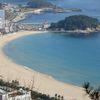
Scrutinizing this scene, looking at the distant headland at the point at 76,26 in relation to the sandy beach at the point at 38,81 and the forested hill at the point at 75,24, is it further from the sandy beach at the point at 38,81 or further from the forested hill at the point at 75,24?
the sandy beach at the point at 38,81

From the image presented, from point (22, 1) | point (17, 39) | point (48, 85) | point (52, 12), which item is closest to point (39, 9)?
point (52, 12)

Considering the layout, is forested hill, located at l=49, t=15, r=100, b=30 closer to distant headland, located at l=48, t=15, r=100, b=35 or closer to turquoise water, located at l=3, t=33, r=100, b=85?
distant headland, located at l=48, t=15, r=100, b=35

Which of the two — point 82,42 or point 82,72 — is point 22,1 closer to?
point 82,42

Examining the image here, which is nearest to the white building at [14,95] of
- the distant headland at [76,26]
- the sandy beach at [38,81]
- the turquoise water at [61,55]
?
the sandy beach at [38,81]

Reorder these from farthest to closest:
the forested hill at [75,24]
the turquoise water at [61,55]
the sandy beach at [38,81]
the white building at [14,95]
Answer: the forested hill at [75,24]
the turquoise water at [61,55]
the sandy beach at [38,81]
the white building at [14,95]

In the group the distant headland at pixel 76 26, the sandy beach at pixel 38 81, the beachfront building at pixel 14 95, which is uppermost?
the beachfront building at pixel 14 95

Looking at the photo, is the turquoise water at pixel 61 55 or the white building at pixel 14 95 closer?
the white building at pixel 14 95
